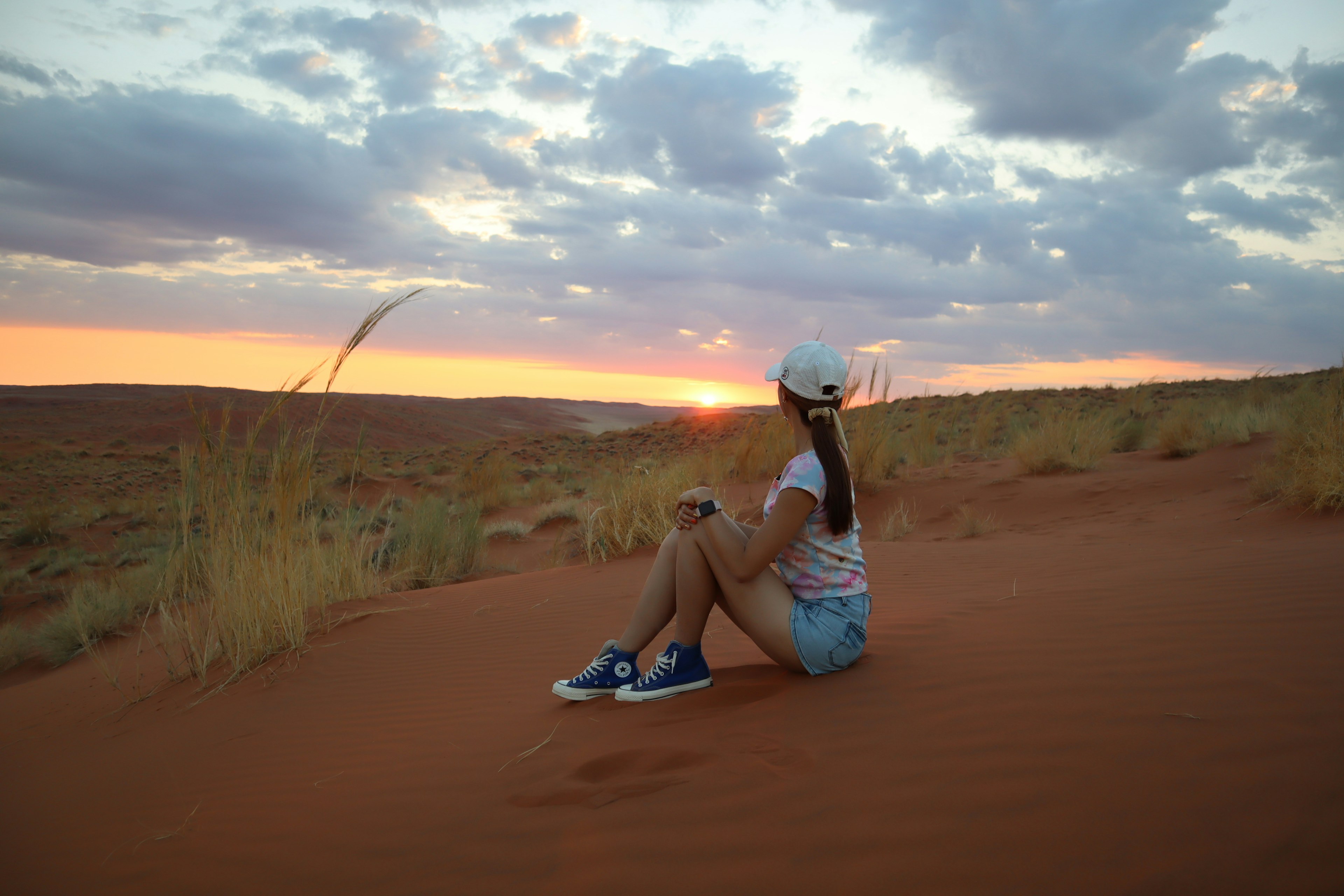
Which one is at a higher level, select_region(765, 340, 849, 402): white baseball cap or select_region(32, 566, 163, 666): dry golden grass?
select_region(765, 340, 849, 402): white baseball cap

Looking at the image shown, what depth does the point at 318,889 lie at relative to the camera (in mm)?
2094

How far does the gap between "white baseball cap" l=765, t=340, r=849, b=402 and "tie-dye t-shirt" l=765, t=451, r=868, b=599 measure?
10.4 inches

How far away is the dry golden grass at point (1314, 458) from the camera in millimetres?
5504

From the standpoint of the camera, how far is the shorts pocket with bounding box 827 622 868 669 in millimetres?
2918

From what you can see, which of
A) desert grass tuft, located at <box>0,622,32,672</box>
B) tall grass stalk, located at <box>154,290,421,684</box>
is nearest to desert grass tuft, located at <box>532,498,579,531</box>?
desert grass tuft, located at <box>0,622,32,672</box>

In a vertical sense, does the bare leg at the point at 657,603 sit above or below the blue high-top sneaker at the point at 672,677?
above

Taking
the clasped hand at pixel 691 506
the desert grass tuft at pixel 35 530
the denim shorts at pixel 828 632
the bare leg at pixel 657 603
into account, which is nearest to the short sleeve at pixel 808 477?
the clasped hand at pixel 691 506

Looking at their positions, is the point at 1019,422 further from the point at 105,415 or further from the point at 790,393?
the point at 105,415

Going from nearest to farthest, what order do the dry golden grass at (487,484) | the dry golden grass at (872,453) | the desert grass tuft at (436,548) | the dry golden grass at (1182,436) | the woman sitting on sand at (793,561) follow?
→ the woman sitting on sand at (793,561), the desert grass tuft at (436,548), the dry golden grass at (872,453), the dry golden grass at (1182,436), the dry golden grass at (487,484)

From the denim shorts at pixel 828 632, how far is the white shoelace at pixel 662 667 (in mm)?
547

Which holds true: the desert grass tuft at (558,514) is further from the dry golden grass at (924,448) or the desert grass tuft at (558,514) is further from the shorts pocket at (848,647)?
the shorts pocket at (848,647)

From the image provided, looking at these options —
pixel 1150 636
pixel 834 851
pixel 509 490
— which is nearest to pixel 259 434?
pixel 834 851

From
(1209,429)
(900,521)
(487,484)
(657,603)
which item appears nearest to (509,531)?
(487,484)

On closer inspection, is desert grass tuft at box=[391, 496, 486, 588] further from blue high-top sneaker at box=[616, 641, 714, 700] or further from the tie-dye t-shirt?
the tie-dye t-shirt
